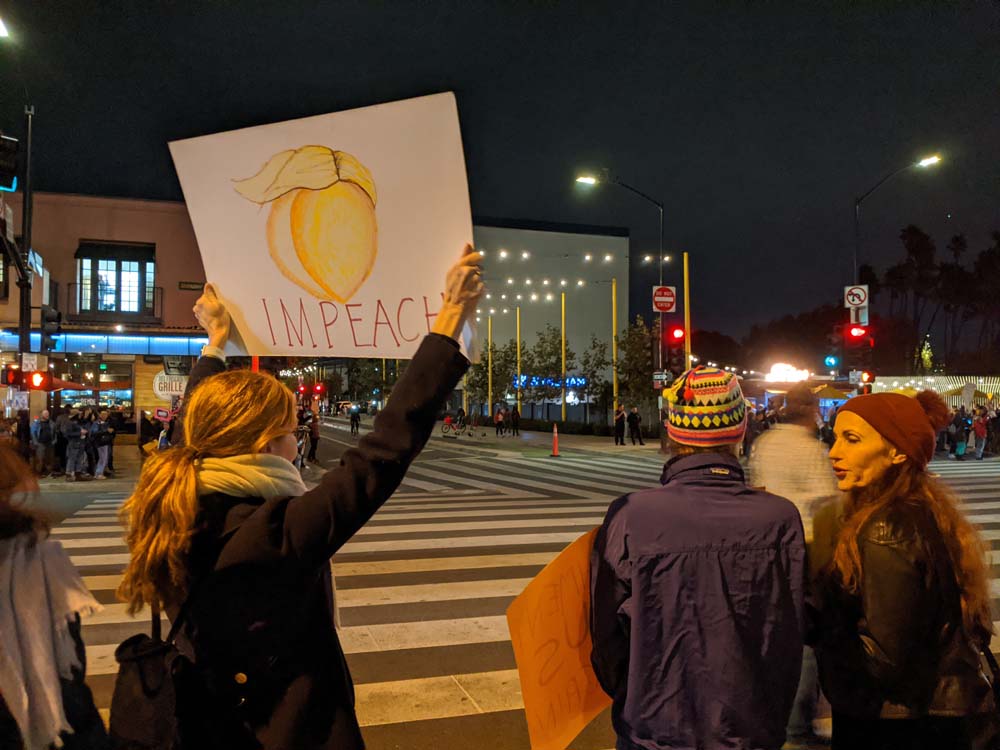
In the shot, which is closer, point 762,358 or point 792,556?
point 792,556

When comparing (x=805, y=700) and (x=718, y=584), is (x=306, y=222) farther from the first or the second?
(x=805, y=700)

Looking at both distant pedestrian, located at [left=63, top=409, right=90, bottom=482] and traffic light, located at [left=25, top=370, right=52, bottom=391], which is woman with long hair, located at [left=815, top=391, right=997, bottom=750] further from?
traffic light, located at [left=25, top=370, right=52, bottom=391]

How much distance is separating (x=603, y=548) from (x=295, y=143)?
2144 millimetres

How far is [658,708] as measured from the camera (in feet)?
6.68

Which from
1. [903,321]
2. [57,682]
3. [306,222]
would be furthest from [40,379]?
[903,321]

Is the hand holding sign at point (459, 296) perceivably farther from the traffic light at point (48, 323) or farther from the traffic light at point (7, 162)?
the traffic light at point (48, 323)

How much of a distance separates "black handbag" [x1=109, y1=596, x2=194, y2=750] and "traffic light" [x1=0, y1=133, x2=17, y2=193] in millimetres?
11550

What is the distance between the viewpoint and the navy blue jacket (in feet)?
6.57

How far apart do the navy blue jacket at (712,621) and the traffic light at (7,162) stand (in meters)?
12.0

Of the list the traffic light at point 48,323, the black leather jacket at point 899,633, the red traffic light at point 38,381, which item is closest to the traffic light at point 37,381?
the red traffic light at point 38,381

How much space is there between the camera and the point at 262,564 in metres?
1.72

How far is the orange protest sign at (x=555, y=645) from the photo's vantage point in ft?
7.58

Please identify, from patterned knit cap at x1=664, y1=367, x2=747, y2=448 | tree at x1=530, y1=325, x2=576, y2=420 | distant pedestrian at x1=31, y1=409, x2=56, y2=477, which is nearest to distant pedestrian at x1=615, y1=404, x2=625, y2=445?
distant pedestrian at x1=31, y1=409, x2=56, y2=477

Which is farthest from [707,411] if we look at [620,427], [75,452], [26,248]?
[620,427]
